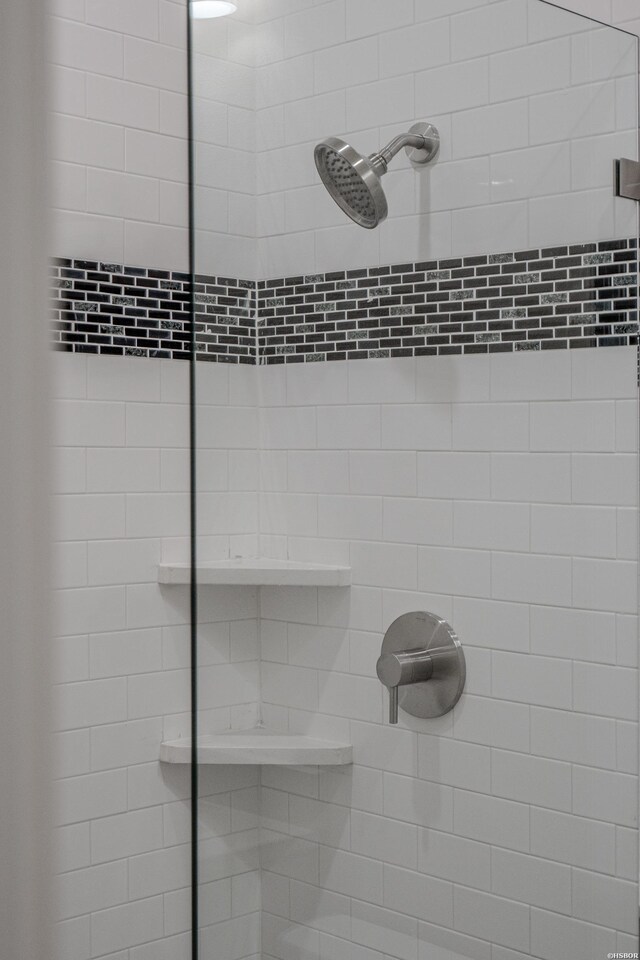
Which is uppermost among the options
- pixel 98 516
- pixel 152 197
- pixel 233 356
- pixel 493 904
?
pixel 152 197

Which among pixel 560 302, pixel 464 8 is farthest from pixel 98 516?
pixel 464 8

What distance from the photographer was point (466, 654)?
4.50 feet

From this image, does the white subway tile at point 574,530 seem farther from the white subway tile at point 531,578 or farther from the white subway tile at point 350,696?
the white subway tile at point 350,696

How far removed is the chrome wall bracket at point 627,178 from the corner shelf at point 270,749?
0.93m

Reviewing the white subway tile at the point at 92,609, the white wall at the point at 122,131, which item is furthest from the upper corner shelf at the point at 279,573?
the white wall at the point at 122,131

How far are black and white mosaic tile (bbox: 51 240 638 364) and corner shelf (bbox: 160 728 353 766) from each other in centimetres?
54

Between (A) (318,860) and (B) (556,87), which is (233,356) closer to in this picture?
(B) (556,87)

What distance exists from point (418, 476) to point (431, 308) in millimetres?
236

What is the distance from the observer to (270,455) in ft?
4.63

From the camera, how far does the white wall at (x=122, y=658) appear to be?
5.96 ft

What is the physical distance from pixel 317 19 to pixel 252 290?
39 centimetres

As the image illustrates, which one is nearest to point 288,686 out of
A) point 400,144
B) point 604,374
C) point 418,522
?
point 418,522

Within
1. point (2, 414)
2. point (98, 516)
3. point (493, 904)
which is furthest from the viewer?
point (98, 516)

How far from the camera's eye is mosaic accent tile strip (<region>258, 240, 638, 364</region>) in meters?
1.36
